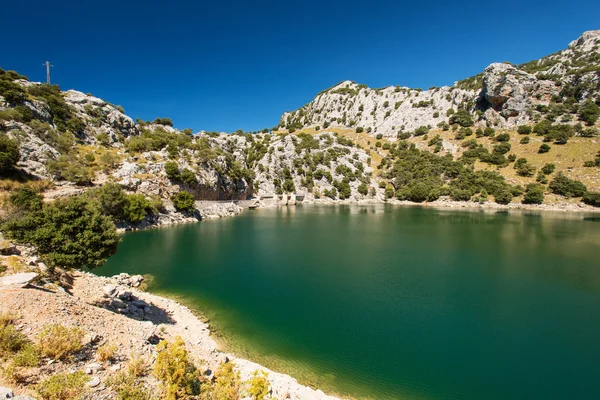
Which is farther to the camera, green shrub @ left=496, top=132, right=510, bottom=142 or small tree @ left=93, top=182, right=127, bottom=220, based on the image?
green shrub @ left=496, top=132, right=510, bottom=142

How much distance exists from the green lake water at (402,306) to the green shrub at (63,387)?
861cm

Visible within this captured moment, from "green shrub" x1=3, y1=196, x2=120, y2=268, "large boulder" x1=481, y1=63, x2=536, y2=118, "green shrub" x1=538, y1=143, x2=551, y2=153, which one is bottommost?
"green shrub" x1=3, y1=196, x2=120, y2=268

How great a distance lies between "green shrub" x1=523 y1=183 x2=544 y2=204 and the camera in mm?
80062

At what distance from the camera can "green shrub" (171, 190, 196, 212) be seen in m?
55.9

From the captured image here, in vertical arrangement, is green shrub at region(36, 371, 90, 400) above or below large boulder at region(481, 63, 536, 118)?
below

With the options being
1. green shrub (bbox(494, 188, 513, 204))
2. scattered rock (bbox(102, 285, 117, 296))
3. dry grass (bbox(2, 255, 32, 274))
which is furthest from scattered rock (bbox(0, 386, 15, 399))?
green shrub (bbox(494, 188, 513, 204))

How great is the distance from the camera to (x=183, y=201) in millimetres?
56062

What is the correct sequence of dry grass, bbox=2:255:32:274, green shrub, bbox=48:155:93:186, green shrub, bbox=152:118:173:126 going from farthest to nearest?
green shrub, bbox=152:118:173:126
green shrub, bbox=48:155:93:186
dry grass, bbox=2:255:32:274

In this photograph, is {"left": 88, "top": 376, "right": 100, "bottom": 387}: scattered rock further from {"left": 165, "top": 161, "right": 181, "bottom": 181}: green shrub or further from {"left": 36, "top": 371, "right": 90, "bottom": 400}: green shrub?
{"left": 165, "top": 161, "right": 181, "bottom": 181}: green shrub

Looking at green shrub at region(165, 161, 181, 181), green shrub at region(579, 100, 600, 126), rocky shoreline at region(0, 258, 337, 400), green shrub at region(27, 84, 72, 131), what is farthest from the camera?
green shrub at region(579, 100, 600, 126)

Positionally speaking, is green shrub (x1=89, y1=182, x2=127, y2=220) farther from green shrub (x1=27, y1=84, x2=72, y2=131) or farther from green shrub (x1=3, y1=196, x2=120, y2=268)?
green shrub (x1=27, y1=84, x2=72, y2=131)

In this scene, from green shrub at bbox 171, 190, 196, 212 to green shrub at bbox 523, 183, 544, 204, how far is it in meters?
96.3

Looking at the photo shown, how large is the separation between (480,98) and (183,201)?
14389 centimetres

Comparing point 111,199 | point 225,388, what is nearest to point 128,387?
point 225,388
